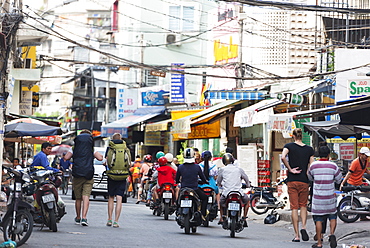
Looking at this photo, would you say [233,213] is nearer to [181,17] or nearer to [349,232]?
[349,232]

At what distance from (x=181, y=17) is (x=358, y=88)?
30.6m

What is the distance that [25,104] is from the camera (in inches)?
1351

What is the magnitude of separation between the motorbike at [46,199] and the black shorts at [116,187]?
1.86 metres

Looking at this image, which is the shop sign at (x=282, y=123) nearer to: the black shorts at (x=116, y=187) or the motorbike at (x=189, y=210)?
the motorbike at (x=189, y=210)

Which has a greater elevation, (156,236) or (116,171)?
(116,171)

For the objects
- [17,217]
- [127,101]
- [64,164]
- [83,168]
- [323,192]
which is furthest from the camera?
[127,101]

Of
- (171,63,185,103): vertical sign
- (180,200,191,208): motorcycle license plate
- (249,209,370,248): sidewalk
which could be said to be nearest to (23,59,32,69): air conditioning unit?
(171,63,185,103): vertical sign

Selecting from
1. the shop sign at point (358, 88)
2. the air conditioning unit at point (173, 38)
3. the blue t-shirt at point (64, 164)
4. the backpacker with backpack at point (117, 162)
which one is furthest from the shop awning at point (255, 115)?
the air conditioning unit at point (173, 38)

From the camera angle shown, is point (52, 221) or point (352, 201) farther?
point (352, 201)

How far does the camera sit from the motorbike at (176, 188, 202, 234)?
14328mm

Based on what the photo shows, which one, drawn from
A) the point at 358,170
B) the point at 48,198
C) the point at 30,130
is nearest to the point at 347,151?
the point at 358,170

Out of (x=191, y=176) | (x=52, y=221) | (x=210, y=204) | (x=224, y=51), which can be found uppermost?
(x=224, y=51)

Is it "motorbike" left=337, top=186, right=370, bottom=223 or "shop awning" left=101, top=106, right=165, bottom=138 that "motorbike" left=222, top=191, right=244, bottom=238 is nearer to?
"motorbike" left=337, top=186, right=370, bottom=223

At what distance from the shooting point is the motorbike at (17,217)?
10438mm
